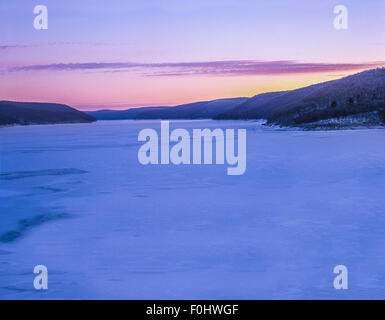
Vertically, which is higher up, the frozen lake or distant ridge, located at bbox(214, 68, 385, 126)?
distant ridge, located at bbox(214, 68, 385, 126)

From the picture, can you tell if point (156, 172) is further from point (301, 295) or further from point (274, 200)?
point (301, 295)

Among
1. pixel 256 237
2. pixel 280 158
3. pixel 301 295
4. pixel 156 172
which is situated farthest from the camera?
pixel 280 158

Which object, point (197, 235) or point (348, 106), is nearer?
point (197, 235)

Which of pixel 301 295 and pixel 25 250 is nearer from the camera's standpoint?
pixel 301 295

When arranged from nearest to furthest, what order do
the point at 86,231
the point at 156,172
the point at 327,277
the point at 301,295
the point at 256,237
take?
the point at 301,295 → the point at 327,277 → the point at 256,237 → the point at 86,231 → the point at 156,172

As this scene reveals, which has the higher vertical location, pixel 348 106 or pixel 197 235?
pixel 348 106

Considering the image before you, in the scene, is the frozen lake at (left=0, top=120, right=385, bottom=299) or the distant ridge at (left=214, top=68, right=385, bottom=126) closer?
the frozen lake at (left=0, top=120, right=385, bottom=299)

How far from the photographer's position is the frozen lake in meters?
5.22

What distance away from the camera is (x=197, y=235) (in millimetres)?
7293

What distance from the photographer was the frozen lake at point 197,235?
5223 millimetres

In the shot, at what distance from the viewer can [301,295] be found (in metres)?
4.94

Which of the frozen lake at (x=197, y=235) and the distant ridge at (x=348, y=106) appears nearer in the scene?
the frozen lake at (x=197, y=235)

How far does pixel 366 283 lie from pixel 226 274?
153 cm
